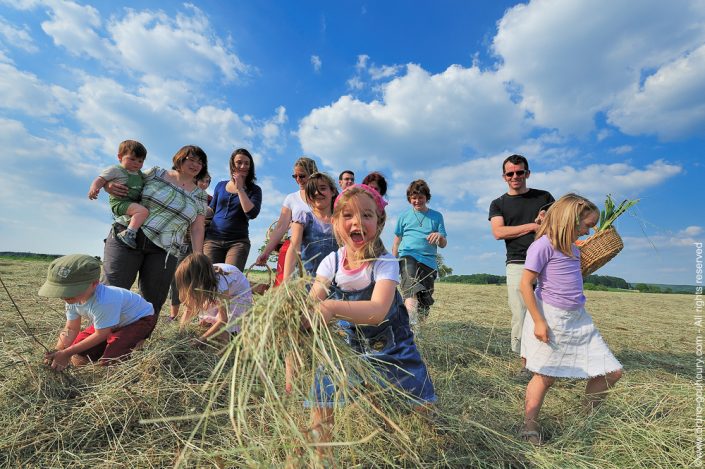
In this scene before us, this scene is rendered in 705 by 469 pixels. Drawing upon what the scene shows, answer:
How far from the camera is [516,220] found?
3.81 metres

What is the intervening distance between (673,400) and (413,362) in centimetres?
197

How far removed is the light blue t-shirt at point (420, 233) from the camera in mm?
4660

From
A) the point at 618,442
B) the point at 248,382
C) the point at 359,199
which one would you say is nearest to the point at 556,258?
the point at 618,442

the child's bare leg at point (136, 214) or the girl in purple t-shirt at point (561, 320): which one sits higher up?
the child's bare leg at point (136, 214)

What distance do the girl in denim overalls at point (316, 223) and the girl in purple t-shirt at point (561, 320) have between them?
5.45 feet

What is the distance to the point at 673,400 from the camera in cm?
256

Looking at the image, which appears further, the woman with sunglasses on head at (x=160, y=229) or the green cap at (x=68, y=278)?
the woman with sunglasses on head at (x=160, y=229)

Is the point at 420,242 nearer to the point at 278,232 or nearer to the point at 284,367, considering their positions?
the point at 278,232

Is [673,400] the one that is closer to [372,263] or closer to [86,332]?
[372,263]

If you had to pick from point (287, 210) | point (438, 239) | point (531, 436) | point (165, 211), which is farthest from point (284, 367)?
point (438, 239)

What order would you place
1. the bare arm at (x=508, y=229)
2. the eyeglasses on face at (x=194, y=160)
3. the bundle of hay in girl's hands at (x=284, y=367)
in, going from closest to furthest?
the bundle of hay in girl's hands at (x=284, y=367)
the bare arm at (x=508, y=229)
the eyeglasses on face at (x=194, y=160)

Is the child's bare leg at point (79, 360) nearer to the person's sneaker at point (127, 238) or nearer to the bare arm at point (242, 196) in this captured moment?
the person's sneaker at point (127, 238)

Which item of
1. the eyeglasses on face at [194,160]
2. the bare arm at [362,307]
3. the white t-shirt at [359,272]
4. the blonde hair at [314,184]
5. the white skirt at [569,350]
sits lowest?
the white skirt at [569,350]

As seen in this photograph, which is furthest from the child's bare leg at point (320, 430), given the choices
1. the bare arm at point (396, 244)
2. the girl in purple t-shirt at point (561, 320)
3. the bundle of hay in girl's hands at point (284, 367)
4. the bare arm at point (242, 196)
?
the bare arm at point (396, 244)
